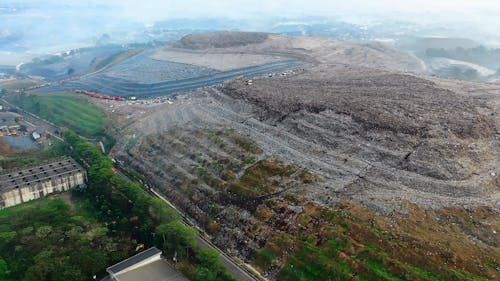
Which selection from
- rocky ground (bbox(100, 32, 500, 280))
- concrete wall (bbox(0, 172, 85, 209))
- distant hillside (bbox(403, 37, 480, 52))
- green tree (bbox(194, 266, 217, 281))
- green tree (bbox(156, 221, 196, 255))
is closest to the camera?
green tree (bbox(194, 266, 217, 281))

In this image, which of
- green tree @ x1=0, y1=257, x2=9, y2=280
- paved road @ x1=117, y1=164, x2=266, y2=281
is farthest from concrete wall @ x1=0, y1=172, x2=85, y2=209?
paved road @ x1=117, y1=164, x2=266, y2=281

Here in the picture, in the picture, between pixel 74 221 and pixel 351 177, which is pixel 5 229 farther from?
pixel 351 177

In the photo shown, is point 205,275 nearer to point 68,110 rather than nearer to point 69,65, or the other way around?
point 68,110

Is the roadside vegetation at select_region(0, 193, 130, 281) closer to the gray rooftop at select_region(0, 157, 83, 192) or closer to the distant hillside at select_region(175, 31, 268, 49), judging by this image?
the gray rooftop at select_region(0, 157, 83, 192)

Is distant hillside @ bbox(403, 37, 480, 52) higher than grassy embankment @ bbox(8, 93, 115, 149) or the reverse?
higher

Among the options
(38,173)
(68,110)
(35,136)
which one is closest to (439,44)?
(68,110)

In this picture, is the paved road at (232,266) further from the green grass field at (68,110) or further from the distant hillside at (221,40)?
the distant hillside at (221,40)
